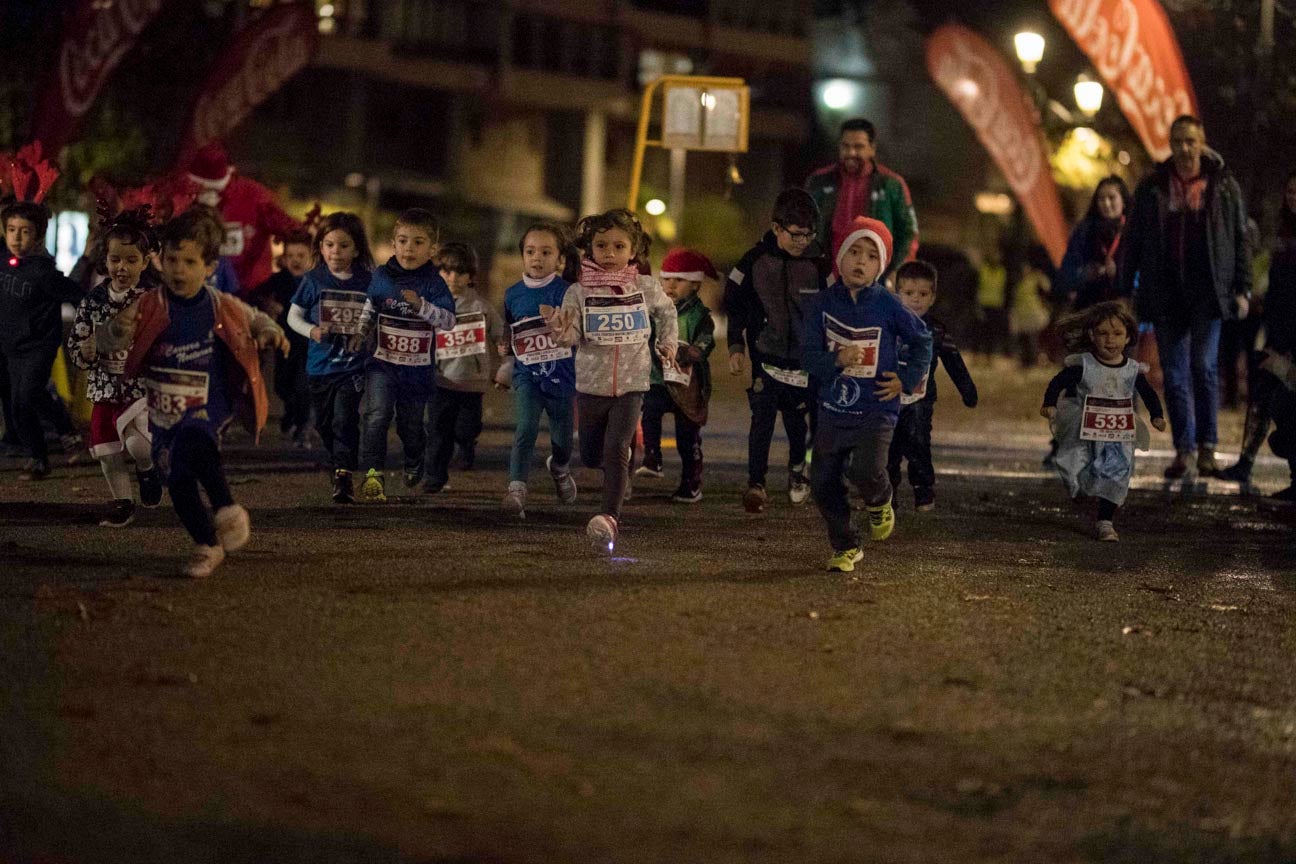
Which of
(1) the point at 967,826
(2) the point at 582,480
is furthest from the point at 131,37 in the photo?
(1) the point at 967,826

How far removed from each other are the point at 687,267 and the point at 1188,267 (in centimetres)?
401

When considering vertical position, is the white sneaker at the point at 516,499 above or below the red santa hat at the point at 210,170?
below

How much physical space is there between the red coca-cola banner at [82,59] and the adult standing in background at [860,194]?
366 inches

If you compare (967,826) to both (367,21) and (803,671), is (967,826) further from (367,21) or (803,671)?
(367,21)

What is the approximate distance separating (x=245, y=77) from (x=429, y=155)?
33.2m

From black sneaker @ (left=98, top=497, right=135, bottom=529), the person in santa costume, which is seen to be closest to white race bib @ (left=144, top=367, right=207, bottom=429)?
black sneaker @ (left=98, top=497, right=135, bottom=529)

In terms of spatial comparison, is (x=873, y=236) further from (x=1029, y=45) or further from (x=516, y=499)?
(x=1029, y=45)

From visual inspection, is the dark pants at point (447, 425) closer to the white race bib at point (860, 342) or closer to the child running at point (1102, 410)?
the white race bib at point (860, 342)

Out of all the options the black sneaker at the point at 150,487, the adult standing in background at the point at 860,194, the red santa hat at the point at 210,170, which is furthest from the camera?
the red santa hat at the point at 210,170

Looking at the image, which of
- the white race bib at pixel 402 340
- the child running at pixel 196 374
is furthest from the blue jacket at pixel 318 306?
the child running at pixel 196 374

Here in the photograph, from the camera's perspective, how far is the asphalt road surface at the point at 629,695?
15.8 feet

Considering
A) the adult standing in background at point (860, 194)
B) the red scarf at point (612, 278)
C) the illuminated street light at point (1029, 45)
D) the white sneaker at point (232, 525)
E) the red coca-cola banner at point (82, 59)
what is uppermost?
the illuminated street light at point (1029, 45)

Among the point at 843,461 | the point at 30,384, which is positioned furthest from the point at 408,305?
the point at 843,461

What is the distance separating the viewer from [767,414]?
37.1ft
